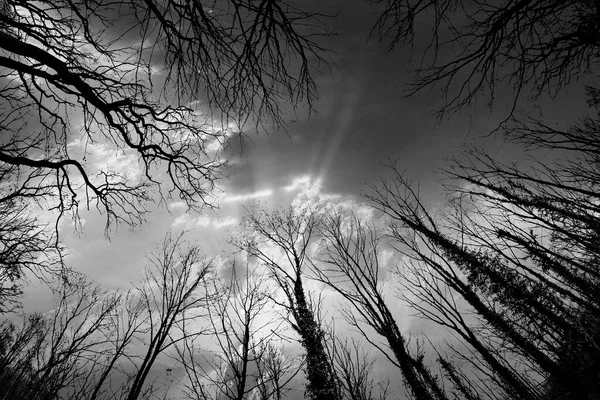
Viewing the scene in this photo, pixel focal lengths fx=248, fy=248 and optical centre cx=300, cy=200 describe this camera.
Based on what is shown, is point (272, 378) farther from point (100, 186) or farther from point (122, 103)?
point (122, 103)

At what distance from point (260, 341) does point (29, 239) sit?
6556 millimetres

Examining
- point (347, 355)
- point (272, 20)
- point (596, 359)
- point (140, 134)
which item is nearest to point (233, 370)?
point (347, 355)

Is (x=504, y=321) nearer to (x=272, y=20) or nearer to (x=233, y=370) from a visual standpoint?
(x=233, y=370)

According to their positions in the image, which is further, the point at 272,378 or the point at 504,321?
the point at 504,321

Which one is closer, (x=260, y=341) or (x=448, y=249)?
(x=260, y=341)

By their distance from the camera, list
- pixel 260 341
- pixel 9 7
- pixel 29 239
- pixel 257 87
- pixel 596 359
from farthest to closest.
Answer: pixel 29 239
pixel 260 341
pixel 596 359
pixel 9 7
pixel 257 87

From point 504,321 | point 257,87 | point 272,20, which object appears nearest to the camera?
point 272,20

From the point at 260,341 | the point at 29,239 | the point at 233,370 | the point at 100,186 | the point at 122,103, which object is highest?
the point at 29,239

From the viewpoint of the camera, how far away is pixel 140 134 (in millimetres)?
4191

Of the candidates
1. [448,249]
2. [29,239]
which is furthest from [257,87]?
[448,249]

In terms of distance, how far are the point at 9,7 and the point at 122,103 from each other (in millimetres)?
1990

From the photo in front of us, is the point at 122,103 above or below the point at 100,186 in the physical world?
below

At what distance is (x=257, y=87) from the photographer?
2.40 metres

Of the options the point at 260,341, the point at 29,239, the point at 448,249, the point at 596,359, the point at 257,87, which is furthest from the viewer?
the point at 448,249
